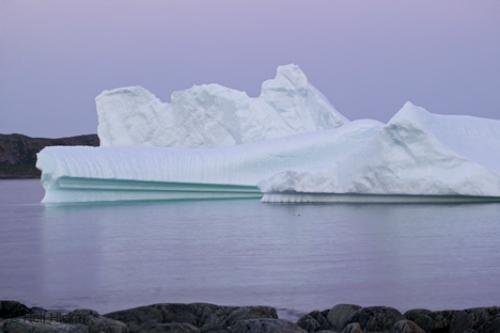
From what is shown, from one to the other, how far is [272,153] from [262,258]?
10391mm

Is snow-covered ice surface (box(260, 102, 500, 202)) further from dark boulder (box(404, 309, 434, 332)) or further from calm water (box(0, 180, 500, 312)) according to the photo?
dark boulder (box(404, 309, 434, 332))

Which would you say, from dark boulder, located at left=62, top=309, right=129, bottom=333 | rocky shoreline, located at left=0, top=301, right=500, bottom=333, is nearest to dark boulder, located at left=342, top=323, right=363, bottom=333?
rocky shoreline, located at left=0, top=301, right=500, bottom=333

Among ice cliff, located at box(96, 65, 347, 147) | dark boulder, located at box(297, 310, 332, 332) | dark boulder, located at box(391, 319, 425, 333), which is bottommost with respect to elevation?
dark boulder, located at box(297, 310, 332, 332)

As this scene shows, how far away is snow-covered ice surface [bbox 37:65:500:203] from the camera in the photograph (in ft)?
65.4

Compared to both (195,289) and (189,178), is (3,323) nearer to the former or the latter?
(195,289)

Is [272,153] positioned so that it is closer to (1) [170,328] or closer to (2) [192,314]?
(2) [192,314]

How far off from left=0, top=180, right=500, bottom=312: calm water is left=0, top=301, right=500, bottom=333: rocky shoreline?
4.52ft

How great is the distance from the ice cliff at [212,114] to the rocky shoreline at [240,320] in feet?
66.0

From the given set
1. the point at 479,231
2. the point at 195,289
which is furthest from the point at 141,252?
the point at 479,231

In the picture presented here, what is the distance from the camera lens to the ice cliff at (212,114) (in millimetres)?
28531

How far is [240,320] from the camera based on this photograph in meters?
7.54

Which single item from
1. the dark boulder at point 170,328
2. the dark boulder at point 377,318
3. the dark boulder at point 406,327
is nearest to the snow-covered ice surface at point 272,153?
the dark boulder at point 377,318

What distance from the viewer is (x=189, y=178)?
76.8 feet

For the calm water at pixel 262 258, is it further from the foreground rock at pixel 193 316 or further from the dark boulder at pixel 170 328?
the dark boulder at pixel 170 328
